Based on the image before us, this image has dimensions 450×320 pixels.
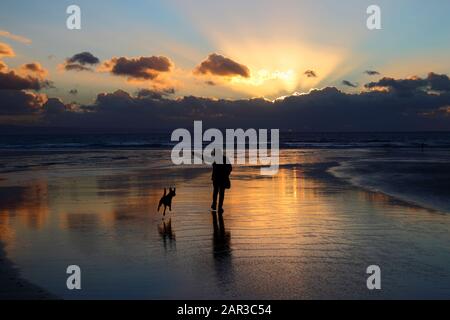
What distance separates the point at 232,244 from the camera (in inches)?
388

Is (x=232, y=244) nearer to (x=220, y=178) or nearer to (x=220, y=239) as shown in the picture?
(x=220, y=239)

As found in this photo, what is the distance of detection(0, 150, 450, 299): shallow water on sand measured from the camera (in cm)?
714

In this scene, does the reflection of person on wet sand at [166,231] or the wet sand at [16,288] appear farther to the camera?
the reflection of person on wet sand at [166,231]

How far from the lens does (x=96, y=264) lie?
8.31m

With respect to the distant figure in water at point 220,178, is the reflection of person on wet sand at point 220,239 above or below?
below

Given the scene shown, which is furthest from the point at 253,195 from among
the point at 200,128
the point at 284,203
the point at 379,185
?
the point at 200,128

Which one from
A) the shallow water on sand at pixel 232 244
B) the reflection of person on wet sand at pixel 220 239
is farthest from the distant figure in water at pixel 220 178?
the reflection of person on wet sand at pixel 220 239

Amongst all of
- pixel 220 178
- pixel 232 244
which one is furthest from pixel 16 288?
pixel 220 178

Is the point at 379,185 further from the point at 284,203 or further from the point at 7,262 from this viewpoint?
the point at 7,262

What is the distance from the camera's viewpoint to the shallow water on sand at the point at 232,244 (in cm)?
714

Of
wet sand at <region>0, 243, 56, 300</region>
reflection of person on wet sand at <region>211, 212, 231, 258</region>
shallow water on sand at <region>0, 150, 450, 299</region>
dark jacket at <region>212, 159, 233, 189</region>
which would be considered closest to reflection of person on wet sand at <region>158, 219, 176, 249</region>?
shallow water on sand at <region>0, 150, 450, 299</region>

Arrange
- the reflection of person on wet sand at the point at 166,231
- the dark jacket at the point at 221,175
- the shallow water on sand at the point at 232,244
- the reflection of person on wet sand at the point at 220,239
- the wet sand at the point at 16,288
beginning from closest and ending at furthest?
the wet sand at the point at 16,288
the shallow water on sand at the point at 232,244
the reflection of person on wet sand at the point at 220,239
the reflection of person on wet sand at the point at 166,231
the dark jacket at the point at 221,175

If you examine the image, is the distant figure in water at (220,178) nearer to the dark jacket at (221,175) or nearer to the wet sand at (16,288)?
the dark jacket at (221,175)
